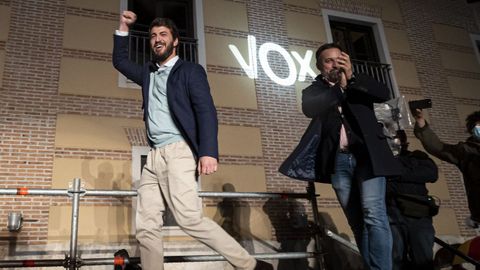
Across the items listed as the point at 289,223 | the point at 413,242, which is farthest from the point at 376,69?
the point at 413,242

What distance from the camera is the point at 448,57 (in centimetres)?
973

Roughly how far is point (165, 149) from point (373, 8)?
8269 mm

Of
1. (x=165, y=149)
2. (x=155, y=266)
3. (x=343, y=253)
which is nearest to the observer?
(x=155, y=266)

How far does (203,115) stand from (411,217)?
2.43 metres

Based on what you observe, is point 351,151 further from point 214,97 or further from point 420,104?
point 214,97

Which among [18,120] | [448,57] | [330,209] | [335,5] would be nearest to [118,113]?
[18,120]

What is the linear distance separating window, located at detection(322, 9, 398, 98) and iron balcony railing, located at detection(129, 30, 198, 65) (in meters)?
3.01

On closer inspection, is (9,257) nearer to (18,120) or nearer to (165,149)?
(18,120)

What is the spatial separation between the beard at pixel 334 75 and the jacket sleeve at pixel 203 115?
957 mm

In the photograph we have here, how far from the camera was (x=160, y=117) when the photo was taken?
291 cm

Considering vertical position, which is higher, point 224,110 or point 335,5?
point 335,5

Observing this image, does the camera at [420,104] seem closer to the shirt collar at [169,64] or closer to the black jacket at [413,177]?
the black jacket at [413,177]

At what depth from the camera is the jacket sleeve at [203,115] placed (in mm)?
2730

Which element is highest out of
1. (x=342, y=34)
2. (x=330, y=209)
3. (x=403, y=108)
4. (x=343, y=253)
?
(x=342, y=34)
